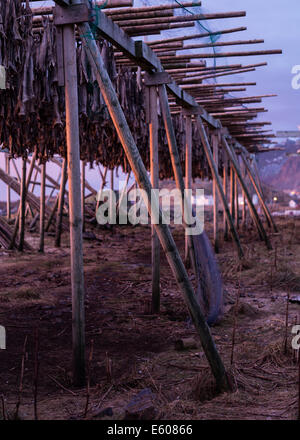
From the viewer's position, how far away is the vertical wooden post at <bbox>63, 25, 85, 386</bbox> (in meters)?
3.77

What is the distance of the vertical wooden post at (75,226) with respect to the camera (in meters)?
3.77

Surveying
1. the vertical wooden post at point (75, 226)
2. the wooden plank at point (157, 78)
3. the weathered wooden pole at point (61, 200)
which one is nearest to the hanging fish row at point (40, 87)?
the wooden plank at point (157, 78)

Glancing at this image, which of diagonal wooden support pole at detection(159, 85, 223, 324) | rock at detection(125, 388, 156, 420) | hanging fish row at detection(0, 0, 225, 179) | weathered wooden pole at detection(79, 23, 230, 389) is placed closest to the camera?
rock at detection(125, 388, 156, 420)

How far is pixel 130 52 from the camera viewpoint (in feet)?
17.5

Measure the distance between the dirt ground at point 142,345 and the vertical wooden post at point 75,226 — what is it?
246mm

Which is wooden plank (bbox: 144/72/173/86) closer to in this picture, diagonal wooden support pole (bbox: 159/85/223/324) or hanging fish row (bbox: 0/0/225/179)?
hanging fish row (bbox: 0/0/225/179)

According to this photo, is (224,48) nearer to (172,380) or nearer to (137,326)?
(137,326)

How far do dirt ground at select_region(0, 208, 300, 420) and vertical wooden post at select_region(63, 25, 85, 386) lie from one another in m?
0.25

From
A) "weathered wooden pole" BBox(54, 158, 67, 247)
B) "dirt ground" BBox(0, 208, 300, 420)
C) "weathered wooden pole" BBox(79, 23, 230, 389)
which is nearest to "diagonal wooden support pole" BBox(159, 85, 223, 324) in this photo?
"dirt ground" BBox(0, 208, 300, 420)

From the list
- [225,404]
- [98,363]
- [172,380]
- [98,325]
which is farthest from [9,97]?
[225,404]

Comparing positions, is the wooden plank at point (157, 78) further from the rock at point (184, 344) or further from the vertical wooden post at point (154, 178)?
the rock at point (184, 344)

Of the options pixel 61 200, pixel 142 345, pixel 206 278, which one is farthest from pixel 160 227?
pixel 61 200

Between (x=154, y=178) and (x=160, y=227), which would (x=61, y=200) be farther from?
(x=160, y=227)
